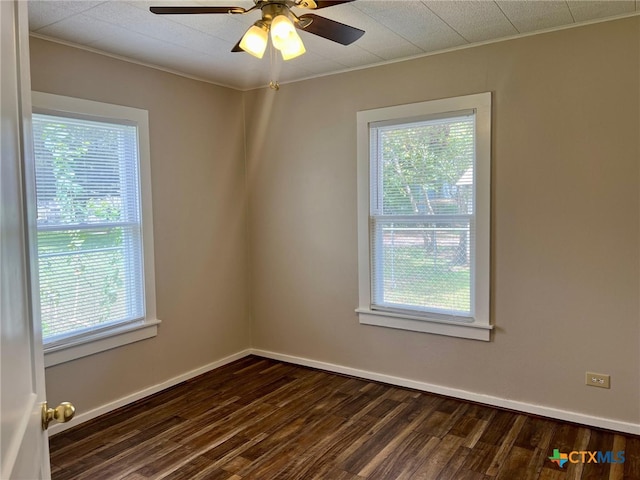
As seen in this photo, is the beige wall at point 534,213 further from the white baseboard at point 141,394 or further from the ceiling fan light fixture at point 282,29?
the ceiling fan light fixture at point 282,29

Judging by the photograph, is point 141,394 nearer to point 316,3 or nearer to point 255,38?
point 255,38

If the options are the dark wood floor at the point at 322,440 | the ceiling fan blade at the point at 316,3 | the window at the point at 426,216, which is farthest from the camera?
the window at the point at 426,216

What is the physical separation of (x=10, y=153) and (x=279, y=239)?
10.5 ft

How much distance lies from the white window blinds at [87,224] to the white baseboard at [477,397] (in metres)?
1.51

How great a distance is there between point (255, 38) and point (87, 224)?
1.73m

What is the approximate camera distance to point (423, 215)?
338 cm

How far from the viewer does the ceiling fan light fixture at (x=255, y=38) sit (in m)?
2.15

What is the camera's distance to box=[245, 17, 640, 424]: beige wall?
8.92 ft

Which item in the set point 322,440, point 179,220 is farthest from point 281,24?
point 322,440

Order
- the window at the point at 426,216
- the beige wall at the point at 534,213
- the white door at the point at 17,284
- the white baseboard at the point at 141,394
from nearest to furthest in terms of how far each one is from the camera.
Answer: the white door at the point at 17,284
the beige wall at the point at 534,213
the white baseboard at the point at 141,394
the window at the point at 426,216

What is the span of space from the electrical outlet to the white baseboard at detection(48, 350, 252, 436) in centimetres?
279

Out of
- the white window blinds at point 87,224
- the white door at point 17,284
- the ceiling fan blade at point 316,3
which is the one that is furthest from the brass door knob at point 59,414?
the white window blinds at point 87,224

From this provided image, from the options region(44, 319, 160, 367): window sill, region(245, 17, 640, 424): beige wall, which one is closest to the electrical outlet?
region(245, 17, 640, 424): beige wall

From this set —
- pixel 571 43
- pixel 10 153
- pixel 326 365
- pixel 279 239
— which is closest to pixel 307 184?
pixel 279 239
